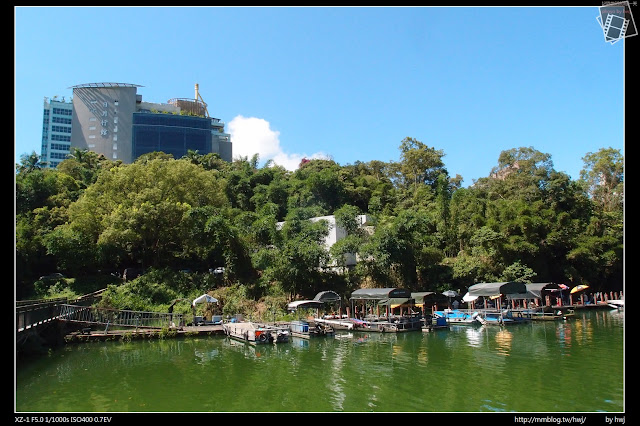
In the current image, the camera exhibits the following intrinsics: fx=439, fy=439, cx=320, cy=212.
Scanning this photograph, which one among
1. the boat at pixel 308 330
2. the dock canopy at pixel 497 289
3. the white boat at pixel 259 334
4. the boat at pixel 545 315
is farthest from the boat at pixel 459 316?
the white boat at pixel 259 334

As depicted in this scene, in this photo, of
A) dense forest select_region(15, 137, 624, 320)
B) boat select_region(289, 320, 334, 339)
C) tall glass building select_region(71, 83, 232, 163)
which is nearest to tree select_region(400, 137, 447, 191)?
dense forest select_region(15, 137, 624, 320)

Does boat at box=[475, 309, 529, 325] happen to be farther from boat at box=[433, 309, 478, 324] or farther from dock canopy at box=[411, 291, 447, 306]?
dock canopy at box=[411, 291, 447, 306]

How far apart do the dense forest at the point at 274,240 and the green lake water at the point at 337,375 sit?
1086 cm

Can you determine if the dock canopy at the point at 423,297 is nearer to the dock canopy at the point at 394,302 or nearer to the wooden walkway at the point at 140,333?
the dock canopy at the point at 394,302

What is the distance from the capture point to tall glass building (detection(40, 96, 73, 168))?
343 feet

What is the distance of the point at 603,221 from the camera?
46312 mm

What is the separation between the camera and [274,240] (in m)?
38.3

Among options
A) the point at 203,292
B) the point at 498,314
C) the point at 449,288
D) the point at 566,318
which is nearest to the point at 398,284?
the point at 449,288

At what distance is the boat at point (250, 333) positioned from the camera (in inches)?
974

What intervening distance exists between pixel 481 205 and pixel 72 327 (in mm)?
37373

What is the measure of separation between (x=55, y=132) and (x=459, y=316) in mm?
106632

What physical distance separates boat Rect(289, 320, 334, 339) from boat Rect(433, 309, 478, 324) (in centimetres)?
917

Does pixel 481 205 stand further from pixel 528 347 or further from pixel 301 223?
pixel 528 347

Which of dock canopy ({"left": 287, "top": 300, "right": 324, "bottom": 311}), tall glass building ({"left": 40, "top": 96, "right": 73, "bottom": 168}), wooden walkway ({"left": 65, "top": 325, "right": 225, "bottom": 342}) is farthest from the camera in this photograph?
tall glass building ({"left": 40, "top": 96, "right": 73, "bottom": 168})
